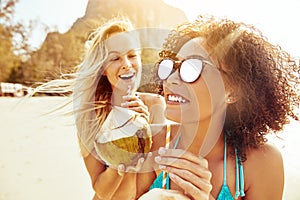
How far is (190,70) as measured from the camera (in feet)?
3.07

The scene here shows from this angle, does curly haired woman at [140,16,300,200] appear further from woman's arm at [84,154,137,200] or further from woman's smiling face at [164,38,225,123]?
woman's arm at [84,154,137,200]

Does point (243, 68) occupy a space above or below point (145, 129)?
above

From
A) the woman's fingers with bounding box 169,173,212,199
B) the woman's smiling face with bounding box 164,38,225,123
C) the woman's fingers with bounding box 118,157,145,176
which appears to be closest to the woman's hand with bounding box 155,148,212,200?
the woman's fingers with bounding box 169,173,212,199

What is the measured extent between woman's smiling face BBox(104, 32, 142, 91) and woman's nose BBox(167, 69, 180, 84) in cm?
51

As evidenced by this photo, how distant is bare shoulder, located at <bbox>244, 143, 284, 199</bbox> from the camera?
3.50 ft

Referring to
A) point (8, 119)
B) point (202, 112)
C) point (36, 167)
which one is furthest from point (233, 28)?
point (8, 119)

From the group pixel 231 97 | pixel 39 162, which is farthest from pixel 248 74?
pixel 39 162

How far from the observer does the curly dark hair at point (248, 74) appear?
39.5 inches

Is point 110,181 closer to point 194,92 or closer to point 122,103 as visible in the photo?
point 122,103

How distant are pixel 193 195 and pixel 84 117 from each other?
79 cm

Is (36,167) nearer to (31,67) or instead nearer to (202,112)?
(202,112)

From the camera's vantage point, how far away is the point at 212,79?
97cm

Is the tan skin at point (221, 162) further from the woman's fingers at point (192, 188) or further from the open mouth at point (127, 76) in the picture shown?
the open mouth at point (127, 76)

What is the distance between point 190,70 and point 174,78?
41 millimetres
